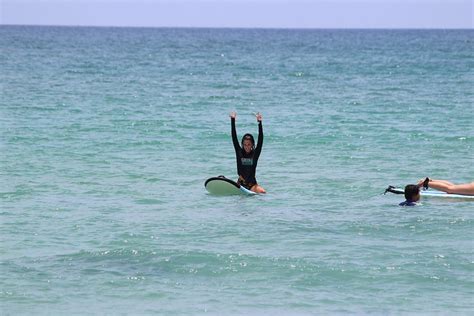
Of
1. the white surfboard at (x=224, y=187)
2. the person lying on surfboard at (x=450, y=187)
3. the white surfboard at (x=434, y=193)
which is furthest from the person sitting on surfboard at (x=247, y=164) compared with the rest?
the person lying on surfboard at (x=450, y=187)

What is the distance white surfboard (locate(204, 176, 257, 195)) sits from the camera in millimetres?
15945

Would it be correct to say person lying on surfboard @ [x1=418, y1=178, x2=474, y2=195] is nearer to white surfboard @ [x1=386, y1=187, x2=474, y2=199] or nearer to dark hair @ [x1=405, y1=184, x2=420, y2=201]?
white surfboard @ [x1=386, y1=187, x2=474, y2=199]

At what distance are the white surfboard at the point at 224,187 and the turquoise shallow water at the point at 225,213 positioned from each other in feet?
0.75

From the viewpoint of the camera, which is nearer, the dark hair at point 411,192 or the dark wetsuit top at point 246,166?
the dark hair at point 411,192

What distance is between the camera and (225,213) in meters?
14.5

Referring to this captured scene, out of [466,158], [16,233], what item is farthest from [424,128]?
[16,233]

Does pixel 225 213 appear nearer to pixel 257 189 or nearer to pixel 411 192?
pixel 257 189

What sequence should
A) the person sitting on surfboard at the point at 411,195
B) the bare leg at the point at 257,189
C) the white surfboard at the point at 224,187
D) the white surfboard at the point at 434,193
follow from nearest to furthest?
the person sitting on surfboard at the point at 411,195
the white surfboard at the point at 434,193
the white surfboard at the point at 224,187
the bare leg at the point at 257,189

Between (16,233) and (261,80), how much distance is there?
117 ft

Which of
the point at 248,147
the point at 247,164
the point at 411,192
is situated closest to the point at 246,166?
the point at 247,164

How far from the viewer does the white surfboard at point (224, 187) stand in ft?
52.3

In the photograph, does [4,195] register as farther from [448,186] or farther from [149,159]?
[448,186]

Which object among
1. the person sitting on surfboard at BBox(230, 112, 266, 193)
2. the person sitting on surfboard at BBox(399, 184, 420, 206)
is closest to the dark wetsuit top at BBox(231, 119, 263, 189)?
the person sitting on surfboard at BBox(230, 112, 266, 193)

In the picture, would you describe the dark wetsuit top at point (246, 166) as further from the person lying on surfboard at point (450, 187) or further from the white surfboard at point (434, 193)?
the person lying on surfboard at point (450, 187)
